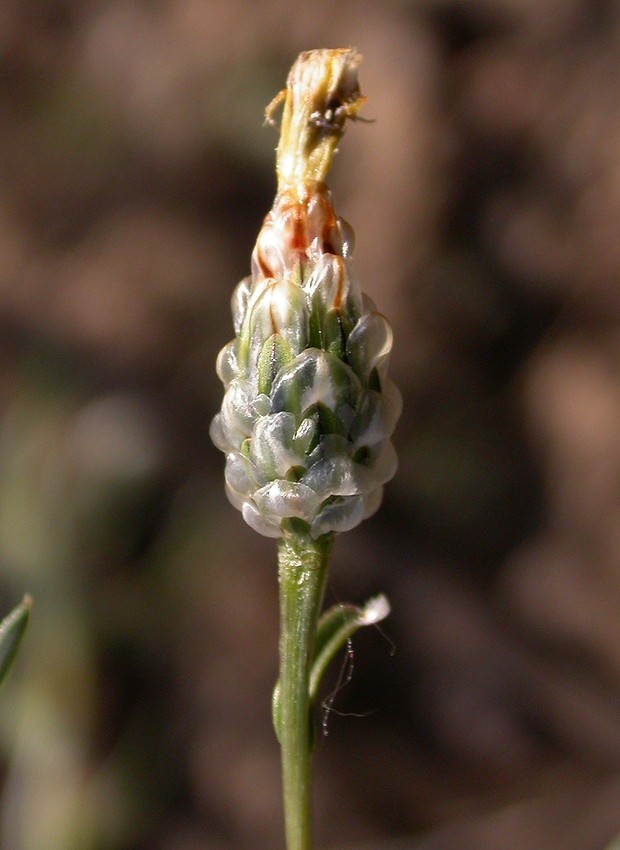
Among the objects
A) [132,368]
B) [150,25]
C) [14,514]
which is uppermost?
[150,25]

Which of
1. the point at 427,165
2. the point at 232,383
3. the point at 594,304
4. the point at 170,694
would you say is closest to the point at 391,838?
the point at 170,694

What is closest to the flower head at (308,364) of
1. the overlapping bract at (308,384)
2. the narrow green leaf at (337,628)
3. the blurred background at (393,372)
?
the overlapping bract at (308,384)

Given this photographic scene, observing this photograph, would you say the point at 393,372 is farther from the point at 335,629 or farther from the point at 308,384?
the point at 308,384

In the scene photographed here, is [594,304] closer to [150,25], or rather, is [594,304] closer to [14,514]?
[150,25]

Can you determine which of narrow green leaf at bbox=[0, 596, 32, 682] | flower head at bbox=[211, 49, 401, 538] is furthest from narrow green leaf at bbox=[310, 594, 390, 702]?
narrow green leaf at bbox=[0, 596, 32, 682]

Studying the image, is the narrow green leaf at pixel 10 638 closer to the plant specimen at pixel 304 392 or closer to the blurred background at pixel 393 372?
the plant specimen at pixel 304 392

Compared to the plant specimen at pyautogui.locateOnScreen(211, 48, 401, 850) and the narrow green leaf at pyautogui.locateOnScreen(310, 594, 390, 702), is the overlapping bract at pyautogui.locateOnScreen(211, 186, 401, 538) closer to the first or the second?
the plant specimen at pyautogui.locateOnScreen(211, 48, 401, 850)

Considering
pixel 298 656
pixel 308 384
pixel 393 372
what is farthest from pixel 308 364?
pixel 393 372
